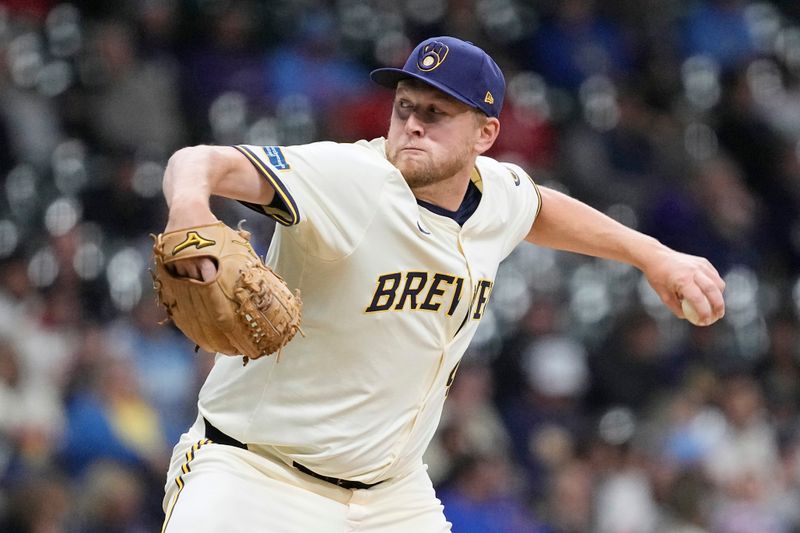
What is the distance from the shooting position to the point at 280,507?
12.2 ft

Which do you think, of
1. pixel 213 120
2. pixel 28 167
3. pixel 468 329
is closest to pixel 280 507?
pixel 468 329

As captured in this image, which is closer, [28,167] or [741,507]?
[28,167]

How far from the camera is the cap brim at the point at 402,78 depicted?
12.7 ft

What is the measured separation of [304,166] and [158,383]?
4061 millimetres

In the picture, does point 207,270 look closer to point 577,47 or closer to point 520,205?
point 520,205

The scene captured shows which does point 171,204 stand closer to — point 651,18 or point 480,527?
point 480,527

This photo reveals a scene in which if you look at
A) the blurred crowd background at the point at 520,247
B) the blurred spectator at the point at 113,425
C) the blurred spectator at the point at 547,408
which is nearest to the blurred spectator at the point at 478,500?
the blurred crowd background at the point at 520,247

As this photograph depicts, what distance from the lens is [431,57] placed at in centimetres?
392

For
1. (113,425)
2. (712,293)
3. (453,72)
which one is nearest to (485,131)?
(453,72)

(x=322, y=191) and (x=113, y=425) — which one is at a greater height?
(x=322, y=191)

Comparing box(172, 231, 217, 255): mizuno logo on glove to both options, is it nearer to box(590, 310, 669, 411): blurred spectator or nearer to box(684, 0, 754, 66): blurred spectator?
box(590, 310, 669, 411): blurred spectator

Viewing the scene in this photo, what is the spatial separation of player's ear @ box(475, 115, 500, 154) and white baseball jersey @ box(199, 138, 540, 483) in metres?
0.29

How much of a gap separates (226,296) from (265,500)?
32.4 inches

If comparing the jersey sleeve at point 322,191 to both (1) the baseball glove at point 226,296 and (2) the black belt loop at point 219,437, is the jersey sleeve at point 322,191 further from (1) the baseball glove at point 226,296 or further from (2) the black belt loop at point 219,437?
(2) the black belt loop at point 219,437
